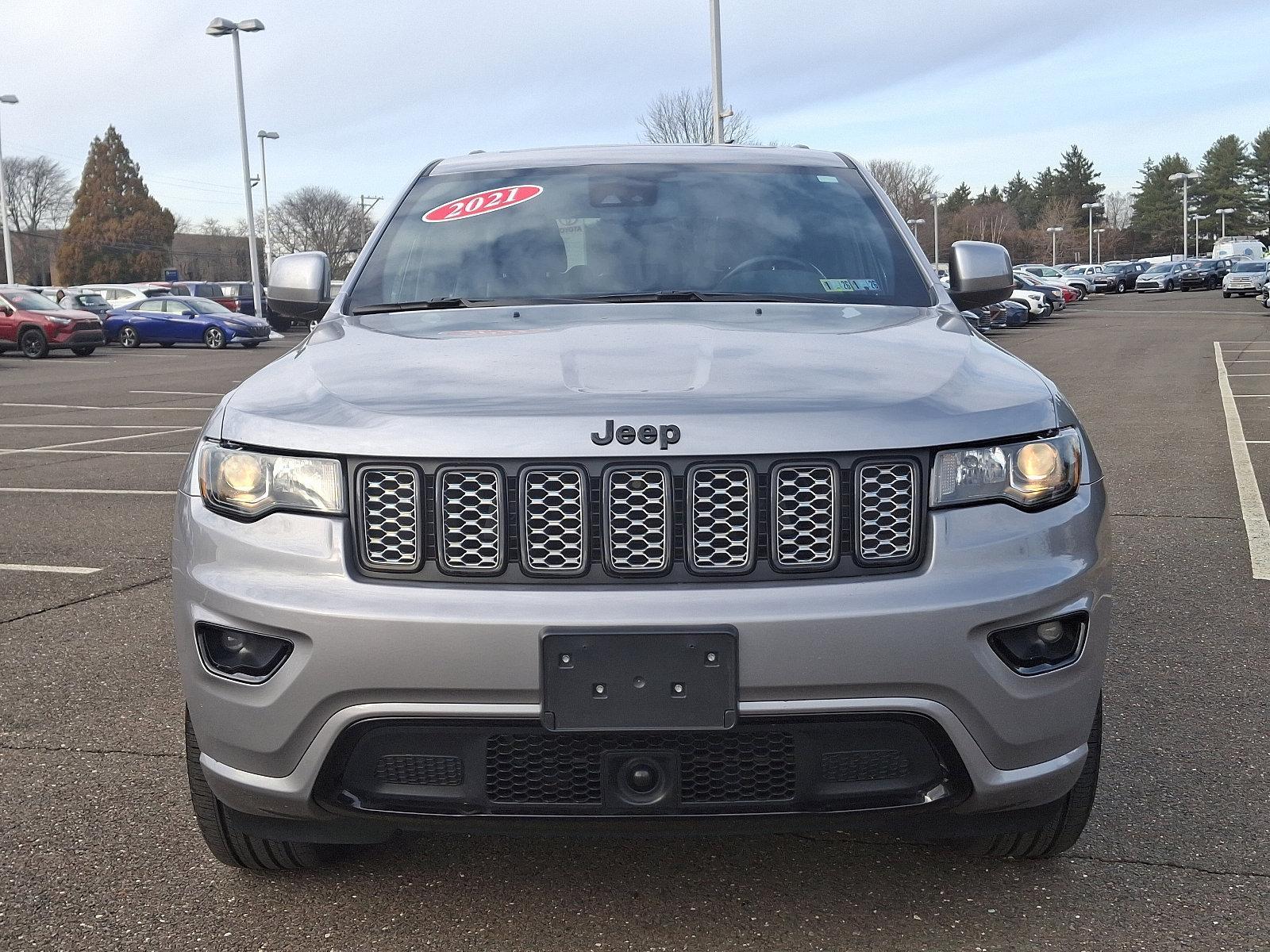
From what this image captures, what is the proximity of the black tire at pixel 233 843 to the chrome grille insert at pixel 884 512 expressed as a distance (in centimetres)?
130

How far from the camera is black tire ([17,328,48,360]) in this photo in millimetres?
29266

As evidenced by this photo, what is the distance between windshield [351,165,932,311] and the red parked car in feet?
90.8

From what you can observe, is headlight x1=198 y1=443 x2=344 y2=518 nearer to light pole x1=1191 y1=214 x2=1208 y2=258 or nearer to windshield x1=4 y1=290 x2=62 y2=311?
windshield x1=4 y1=290 x2=62 y2=311

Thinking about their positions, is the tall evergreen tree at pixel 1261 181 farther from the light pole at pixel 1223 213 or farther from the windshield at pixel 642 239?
the windshield at pixel 642 239

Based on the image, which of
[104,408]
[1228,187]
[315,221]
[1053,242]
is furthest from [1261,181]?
[104,408]

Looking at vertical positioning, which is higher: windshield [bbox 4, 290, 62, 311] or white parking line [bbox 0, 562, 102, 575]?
windshield [bbox 4, 290, 62, 311]

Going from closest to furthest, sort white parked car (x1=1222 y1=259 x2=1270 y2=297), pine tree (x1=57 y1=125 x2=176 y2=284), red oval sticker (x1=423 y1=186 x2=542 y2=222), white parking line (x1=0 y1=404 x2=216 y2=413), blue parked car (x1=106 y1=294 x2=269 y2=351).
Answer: red oval sticker (x1=423 y1=186 x2=542 y2=222)
white parking line (x1=0 y1=404 x2=216 y2=413)
blue parked car (x1=106 y1=294 x2=269 y2=351)
white parked car (x1=1222 y1=259 x2=1270 y2=297)
pine tree (x1=57 y1=125 x2=176 y2=284)

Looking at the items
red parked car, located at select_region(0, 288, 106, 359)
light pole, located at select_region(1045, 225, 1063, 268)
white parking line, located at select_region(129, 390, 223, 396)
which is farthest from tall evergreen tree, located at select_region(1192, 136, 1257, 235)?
white parking line, located at select_region(129, 390, 223, 396)

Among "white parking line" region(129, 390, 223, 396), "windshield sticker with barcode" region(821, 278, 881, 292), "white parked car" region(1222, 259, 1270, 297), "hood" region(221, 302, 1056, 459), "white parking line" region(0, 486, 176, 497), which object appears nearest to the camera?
"hood" region(221, 302, 1056, 459)

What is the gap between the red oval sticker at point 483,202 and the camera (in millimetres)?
3957

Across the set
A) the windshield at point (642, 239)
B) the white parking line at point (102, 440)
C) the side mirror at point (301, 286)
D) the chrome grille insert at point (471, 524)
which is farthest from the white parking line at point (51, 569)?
the white parking line at point (102, 440)

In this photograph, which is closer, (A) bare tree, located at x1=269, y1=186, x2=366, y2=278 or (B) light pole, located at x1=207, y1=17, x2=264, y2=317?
(B) light pole, located at x1=207, y1=17, x2=264, y2=317

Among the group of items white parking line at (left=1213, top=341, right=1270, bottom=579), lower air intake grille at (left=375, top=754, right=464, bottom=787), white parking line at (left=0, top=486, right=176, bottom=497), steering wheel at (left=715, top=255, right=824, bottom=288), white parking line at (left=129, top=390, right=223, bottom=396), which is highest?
steering wheel at (left=715, top=255, right=824, bottom=288)

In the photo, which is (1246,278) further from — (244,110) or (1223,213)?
(1223,213)
